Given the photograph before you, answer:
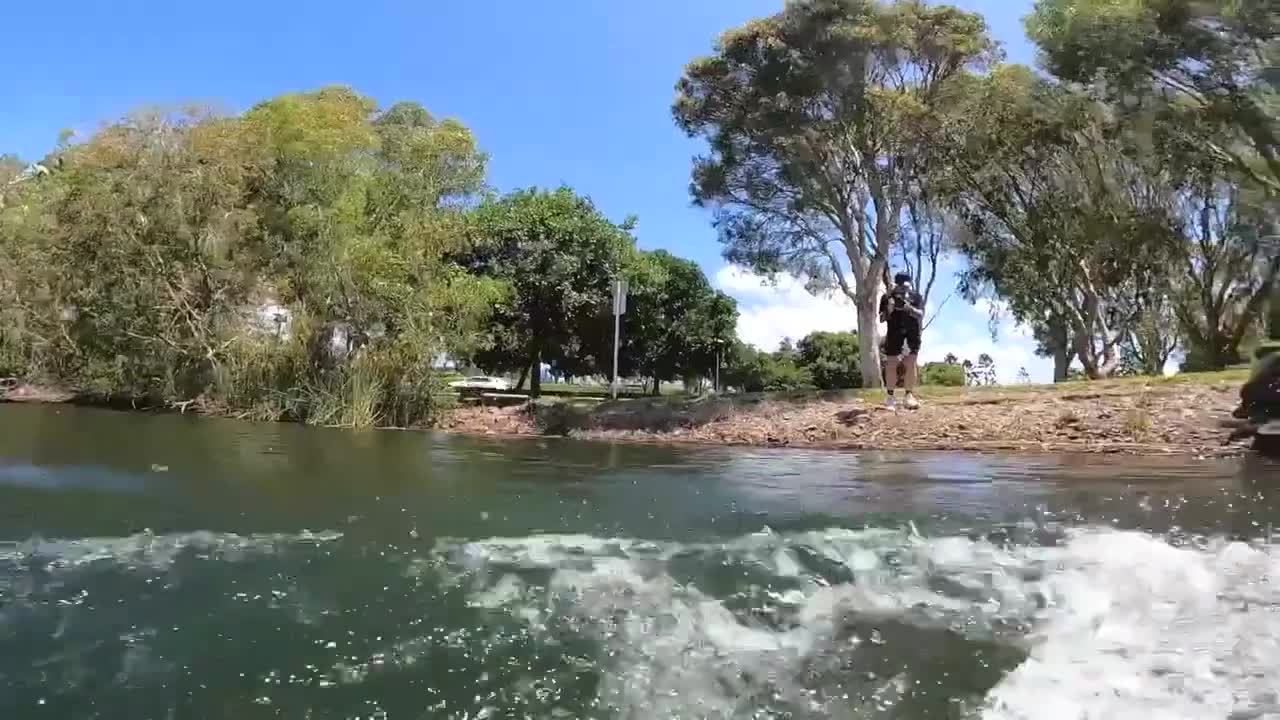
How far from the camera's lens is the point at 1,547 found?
5.06m

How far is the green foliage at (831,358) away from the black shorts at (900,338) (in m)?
29.1

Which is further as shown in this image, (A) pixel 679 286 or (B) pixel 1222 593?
(A) pixel 679 286

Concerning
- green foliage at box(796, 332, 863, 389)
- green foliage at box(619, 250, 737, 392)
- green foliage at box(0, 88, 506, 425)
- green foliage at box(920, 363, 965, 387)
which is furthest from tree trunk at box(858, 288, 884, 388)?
green foliage at box(796, 332, 863, 389)

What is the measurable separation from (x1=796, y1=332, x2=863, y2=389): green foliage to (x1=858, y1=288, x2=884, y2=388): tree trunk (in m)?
22.1

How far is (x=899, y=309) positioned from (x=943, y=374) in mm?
26631

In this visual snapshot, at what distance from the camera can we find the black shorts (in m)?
12.5

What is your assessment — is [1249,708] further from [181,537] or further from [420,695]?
[181,537]

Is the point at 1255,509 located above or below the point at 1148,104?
below

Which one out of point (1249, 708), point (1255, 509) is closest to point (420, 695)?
point (1249, 708)

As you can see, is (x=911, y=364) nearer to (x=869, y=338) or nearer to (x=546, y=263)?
(x=869, y=338)

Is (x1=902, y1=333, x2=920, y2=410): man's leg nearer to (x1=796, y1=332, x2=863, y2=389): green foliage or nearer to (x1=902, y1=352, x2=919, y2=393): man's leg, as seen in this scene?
(x1=902, y1=352, x2=919, y2=393): man's leg

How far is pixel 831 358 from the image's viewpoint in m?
47.0

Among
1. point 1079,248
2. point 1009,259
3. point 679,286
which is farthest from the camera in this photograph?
point 679,286

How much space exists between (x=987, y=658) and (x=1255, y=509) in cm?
393
